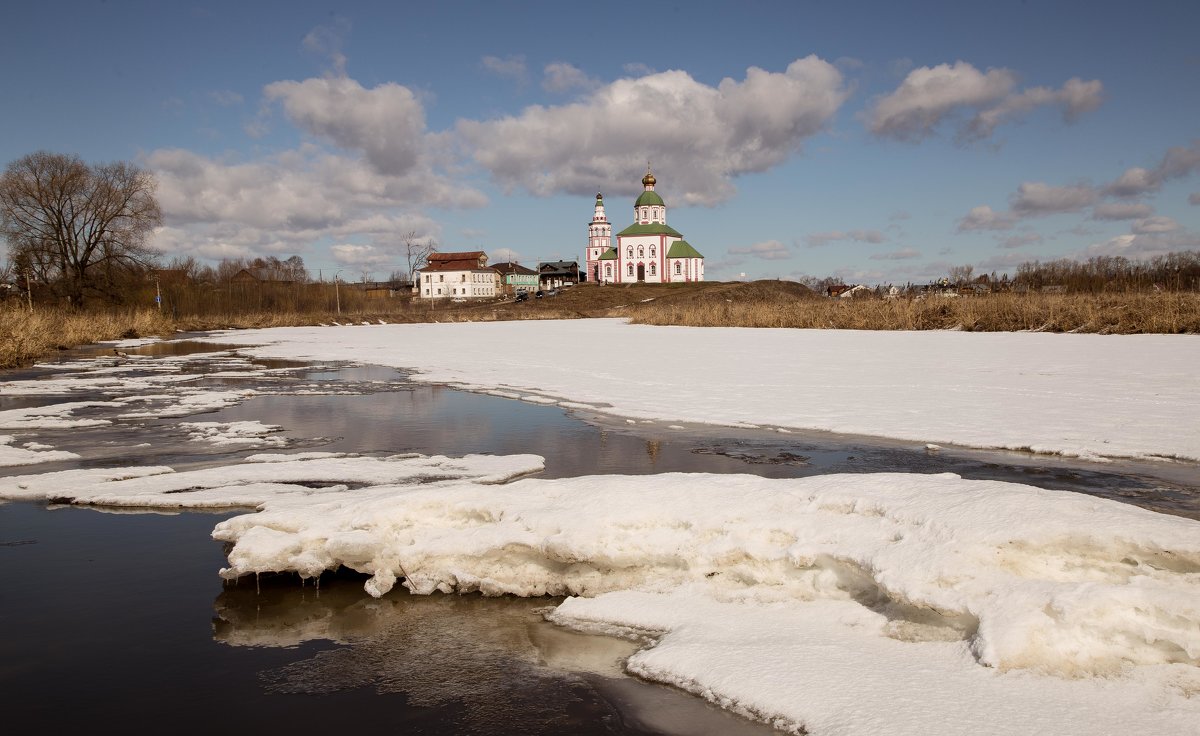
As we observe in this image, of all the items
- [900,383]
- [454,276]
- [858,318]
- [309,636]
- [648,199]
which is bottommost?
[309,636]

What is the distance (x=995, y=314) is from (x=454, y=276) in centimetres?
10326

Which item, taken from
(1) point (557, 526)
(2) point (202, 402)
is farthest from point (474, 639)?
(2) point (202, 402)

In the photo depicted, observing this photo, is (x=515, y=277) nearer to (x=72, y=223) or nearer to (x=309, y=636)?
(x=72, y=223)

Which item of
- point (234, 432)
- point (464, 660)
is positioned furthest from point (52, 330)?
point (464, 660)

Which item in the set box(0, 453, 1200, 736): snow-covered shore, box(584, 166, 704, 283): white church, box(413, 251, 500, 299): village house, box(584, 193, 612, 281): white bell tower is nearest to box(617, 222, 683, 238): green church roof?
box(584, 166, 704, 283): white church

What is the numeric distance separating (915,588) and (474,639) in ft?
7.39

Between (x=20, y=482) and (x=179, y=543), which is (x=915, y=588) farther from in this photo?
(x=20, y=482)

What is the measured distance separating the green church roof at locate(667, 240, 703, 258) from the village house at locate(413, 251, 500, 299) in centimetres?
3503

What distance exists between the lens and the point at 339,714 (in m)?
3.13

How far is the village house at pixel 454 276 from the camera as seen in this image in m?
121

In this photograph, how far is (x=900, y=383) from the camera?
1281 cm

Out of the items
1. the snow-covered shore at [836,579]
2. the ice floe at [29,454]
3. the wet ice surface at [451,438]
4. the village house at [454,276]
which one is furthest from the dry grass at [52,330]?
the village house at [454,276]

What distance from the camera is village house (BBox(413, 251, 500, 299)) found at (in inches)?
4766

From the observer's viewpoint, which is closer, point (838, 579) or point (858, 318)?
point (838, 579)
